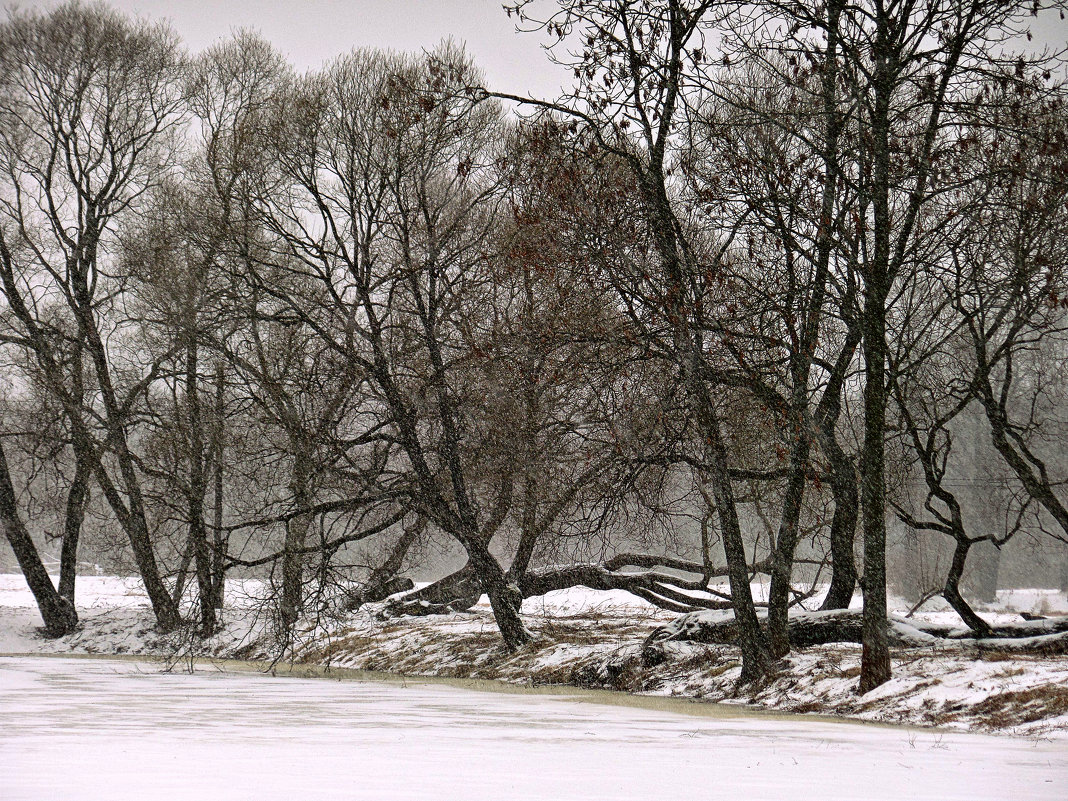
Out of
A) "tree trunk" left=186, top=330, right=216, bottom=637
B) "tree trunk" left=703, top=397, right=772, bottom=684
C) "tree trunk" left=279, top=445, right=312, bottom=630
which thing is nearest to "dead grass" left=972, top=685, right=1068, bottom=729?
"tree trunk" left=703, top=397, right=772, bottom=684

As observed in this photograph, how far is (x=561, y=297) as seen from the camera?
44.6 ft

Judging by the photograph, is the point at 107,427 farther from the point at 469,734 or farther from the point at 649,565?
the point at 469,734


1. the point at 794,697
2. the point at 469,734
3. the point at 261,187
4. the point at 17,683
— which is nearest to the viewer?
the point at 469,734

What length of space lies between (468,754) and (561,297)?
829 centimetres

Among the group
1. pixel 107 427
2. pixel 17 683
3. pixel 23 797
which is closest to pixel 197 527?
pixel 17 683

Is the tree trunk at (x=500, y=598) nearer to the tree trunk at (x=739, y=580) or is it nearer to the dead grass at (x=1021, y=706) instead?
the tree trunk at (x=739, y=580)

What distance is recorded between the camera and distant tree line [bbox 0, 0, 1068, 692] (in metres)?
11.5

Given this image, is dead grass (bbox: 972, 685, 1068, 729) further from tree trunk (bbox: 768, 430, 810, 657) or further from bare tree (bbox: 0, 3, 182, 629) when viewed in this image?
bare tree (bbox: 0, 3, 182, 629)

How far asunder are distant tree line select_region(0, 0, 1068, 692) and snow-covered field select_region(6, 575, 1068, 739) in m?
0.61

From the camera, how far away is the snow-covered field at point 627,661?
33.5ft

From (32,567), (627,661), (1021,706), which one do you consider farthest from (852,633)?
(32,567)

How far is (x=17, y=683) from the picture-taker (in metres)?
13.2

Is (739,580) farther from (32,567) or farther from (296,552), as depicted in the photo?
(32,567)

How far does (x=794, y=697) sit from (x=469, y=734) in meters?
5.75
